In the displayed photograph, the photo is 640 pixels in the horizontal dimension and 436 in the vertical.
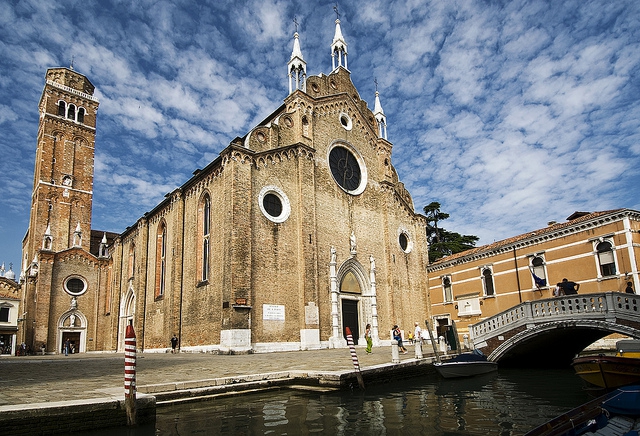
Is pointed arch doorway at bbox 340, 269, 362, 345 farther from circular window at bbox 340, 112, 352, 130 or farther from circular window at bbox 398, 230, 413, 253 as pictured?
circular window at bbox 340, 112, 352, 130

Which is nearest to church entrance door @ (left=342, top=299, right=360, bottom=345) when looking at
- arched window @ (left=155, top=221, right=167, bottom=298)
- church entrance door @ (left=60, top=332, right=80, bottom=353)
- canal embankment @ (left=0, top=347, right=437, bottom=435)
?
canal embankment @ (left=0, top=347, right=437, bottom=435)

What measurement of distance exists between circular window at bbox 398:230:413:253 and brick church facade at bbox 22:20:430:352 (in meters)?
0.11

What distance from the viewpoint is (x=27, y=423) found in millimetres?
6094

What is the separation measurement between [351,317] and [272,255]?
663 cm

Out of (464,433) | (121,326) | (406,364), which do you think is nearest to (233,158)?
(406,364)

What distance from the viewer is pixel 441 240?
4750cm

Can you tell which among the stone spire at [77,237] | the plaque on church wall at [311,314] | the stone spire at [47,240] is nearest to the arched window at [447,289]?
the plaque on church wall at [311,314]

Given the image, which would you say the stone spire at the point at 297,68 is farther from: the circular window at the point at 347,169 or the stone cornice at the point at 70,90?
the stone cornice at the point at 70,90

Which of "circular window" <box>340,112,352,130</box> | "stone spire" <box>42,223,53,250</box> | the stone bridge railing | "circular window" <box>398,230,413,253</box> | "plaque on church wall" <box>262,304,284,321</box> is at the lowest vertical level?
the stone bridge railing

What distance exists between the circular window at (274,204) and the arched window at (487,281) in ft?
43.3

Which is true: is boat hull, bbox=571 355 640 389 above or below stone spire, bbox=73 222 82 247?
below

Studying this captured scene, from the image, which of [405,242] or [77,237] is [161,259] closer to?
[405,242]

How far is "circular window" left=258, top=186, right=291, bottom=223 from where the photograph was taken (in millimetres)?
22312

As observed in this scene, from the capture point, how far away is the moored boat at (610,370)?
33.8 feet
